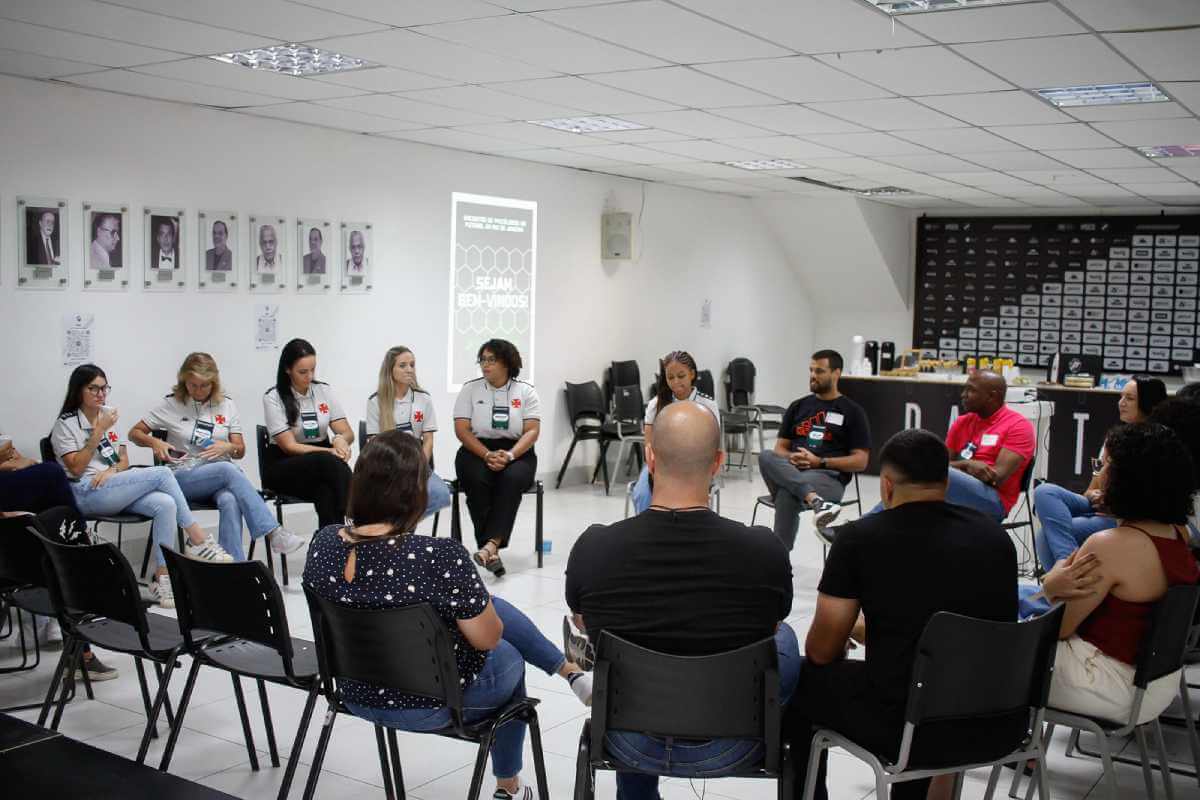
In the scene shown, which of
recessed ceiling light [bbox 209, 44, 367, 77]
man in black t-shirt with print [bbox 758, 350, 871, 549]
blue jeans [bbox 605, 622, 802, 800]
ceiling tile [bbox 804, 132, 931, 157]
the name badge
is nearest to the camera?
blue jeans [bbox 605, 622, 802, 800]

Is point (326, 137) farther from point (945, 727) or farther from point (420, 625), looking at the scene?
point (945, 727)

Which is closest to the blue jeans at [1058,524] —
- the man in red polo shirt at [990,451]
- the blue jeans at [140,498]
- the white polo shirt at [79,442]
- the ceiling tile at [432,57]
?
the man in red polo shirt at [990,451]

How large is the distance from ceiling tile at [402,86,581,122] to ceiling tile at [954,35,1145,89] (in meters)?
2.42

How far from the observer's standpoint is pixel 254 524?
5.77 meters

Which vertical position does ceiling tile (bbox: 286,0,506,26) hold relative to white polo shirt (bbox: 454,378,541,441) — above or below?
above

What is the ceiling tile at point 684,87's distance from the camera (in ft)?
17.3

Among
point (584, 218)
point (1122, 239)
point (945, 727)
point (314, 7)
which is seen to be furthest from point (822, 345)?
point (945, 727)

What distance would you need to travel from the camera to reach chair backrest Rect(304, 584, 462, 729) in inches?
105

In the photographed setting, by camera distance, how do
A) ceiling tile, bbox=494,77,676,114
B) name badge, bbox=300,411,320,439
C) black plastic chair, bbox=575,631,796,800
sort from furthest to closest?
1. name badge, bbox=300,411,320,439
2. ceiling tile, bbox=494,77,676,114
3. black plastic chair, bbox=575,631,796,800

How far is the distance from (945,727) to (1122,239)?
1074 cm

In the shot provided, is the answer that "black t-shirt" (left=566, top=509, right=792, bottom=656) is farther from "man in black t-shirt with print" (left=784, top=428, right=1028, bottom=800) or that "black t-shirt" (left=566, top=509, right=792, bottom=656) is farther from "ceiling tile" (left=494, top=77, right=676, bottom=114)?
"ceiling tile" (left=494, top=77, right=676, bottom=114)

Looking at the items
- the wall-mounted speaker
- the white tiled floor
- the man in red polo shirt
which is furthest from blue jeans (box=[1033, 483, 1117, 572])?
the wall-mounted speaker

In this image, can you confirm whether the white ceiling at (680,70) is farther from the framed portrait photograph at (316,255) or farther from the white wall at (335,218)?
the framed portrait photograph at (316,255)

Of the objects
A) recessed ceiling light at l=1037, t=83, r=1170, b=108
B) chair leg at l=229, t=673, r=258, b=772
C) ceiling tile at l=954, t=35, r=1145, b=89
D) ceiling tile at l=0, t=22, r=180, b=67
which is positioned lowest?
chair leg at l=229, t=673, r=258, b=772
